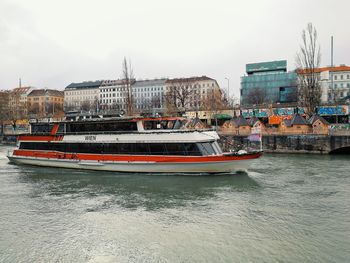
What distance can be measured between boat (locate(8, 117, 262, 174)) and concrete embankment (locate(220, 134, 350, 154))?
1213 cm

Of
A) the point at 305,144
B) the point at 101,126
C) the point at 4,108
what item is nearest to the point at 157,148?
the point at 101,126

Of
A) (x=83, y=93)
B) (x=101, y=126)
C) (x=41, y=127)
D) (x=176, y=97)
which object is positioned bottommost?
(x=41, y=127)

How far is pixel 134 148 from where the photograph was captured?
77.5 feet

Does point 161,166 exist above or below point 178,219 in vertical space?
above

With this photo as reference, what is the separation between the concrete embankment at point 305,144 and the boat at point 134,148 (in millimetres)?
12132

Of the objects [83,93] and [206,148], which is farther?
[83,93]

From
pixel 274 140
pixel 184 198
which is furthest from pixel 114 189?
pixel 274 140

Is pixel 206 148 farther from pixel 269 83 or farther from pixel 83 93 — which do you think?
pixel 83 93

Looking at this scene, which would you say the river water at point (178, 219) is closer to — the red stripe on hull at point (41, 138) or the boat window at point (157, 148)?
the boat window at point (157, 148)

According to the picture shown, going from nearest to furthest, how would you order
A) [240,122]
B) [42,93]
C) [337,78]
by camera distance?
[240,122] < [337,78] < [42,93]

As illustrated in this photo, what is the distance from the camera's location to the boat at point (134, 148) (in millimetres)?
21984

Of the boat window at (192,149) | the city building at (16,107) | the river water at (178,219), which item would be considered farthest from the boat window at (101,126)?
the city building at (16,107)

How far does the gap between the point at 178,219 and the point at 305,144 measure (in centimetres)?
2799

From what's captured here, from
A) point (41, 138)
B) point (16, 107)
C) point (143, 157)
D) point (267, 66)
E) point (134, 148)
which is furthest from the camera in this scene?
→ point (267, 66)
